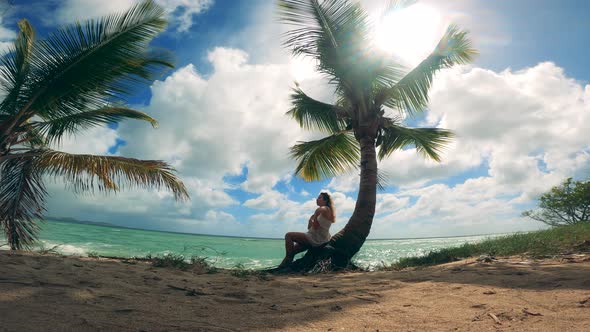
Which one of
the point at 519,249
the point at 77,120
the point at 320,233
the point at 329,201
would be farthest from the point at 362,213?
the point at 77,120

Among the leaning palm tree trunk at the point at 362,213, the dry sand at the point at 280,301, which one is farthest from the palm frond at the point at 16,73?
the leaning palm tree trunk at the point at 362,213

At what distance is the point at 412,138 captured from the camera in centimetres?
844

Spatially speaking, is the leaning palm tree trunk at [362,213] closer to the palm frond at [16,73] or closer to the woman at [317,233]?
the woman at [317,233]

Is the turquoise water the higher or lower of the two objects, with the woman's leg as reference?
lower

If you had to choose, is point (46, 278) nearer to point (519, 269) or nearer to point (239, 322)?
point (239, 322)

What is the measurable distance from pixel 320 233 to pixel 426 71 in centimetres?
452

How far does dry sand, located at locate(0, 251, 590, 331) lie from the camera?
2.08 m

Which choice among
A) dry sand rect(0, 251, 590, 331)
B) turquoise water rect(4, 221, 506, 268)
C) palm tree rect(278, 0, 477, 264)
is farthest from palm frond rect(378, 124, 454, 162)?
dry sand rect(0, 251, 590, 331)

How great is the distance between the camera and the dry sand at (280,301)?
2.08 metres

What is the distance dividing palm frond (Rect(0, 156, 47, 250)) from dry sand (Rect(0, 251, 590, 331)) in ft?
12.9

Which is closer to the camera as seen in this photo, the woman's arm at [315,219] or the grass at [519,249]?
the grass at [519,249]

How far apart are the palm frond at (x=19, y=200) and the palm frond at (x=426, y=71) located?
7822mm

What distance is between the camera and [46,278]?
2785 millimetres

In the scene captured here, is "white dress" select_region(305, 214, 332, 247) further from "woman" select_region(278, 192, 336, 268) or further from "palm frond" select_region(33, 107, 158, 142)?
"palm frond" select_region(33, 107, 158, 142)
